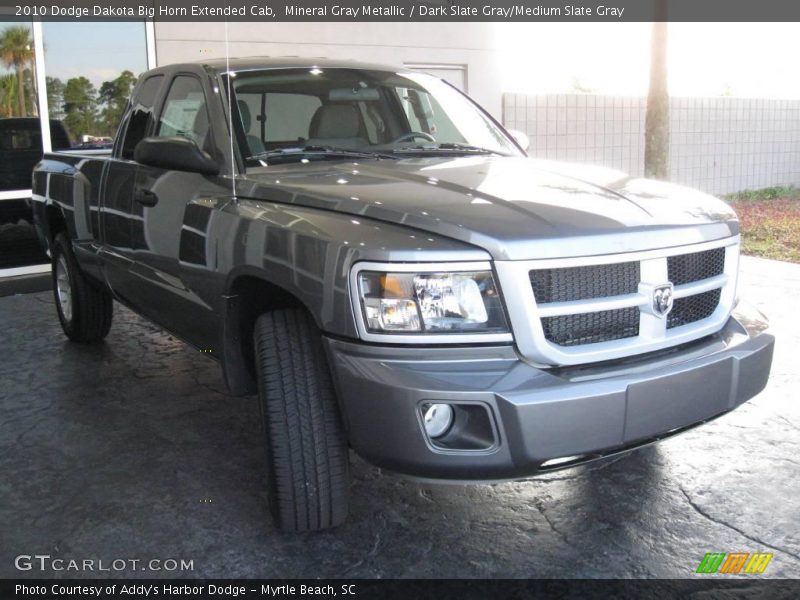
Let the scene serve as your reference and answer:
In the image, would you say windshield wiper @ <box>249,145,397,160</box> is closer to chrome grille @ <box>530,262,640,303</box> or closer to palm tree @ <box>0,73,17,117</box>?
chrome grille @ <box>530,262,640,303</box>

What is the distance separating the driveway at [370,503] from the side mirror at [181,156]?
1263mm

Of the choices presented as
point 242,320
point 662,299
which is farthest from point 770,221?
point 242,320

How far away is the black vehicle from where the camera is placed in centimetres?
772

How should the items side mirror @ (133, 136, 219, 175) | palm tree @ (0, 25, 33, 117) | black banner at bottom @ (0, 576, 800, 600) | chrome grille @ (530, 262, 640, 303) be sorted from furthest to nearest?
palm tree @ (0, 25, 33, 117)
side mirror @ (133, 136, 219, 175)
black banner at bottom @ (0, 576, 800, 600)
chrome grille @ (530, 262, 640, 303)

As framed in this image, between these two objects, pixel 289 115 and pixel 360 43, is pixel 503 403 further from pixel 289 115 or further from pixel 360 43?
pixel 360 43

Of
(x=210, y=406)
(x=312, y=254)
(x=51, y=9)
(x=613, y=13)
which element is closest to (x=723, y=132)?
(x=613, y=13)

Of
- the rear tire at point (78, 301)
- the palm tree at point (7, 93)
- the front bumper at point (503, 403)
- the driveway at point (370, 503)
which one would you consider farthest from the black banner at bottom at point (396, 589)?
the palm tree at point (7, 93)

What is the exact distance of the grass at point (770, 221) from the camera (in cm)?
882

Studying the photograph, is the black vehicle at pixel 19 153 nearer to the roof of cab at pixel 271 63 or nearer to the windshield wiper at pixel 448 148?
the roof of cab at pixel 271 63

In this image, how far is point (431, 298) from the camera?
2.35 m

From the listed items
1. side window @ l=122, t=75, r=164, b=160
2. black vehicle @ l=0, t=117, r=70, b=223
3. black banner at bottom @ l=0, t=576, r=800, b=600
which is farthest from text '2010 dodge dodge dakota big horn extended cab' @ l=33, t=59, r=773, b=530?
black vehicle @ l=0, t=117, r=70, b=223

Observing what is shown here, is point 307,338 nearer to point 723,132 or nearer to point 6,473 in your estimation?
point 6,473

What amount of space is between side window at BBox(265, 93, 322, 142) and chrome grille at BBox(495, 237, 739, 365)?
1504 mm

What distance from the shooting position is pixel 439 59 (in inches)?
384
